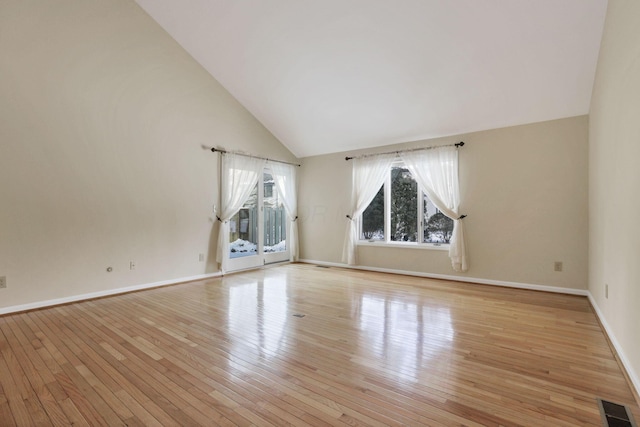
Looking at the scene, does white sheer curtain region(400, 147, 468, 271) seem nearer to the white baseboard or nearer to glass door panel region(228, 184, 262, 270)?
the white baseboard

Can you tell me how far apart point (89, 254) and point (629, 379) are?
5.46 meters

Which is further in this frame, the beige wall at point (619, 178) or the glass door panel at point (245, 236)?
the glass door panel at point (245, 236)

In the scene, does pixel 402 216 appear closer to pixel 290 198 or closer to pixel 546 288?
pixel 546 288

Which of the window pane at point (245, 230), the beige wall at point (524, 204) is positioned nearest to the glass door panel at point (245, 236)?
the window pane at point (245, 230)

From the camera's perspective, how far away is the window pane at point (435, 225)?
5.22m

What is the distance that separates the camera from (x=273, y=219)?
21.8ft

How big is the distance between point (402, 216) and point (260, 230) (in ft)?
9.22

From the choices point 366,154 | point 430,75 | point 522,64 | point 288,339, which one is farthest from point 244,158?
point 522,64

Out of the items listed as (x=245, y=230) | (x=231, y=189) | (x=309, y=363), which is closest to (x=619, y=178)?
(x=309, y=363)

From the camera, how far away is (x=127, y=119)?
437 cm

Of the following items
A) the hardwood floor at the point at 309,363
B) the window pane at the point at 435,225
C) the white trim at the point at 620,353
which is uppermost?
the window pane at the point at 435,225

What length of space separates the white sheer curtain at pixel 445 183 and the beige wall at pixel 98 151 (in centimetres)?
360

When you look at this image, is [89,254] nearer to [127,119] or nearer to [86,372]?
[127,119]

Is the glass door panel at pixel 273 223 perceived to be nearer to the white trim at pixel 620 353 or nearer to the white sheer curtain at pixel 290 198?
the white sheer curtain at pixel 290 198
